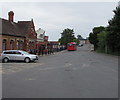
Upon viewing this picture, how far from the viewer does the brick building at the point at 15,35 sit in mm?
30125

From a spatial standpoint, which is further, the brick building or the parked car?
the brick building

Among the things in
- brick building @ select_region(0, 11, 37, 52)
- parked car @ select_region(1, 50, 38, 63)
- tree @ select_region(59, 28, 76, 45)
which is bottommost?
parked car @ select_region(1, 50, 38, 63)

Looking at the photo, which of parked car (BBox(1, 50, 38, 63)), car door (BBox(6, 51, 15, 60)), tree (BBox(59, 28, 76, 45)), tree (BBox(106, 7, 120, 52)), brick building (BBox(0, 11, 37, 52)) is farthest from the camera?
tree (BBox(59, 28, 76, 45))

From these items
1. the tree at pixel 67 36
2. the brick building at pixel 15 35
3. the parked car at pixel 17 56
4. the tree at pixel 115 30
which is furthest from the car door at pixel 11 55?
the tree at pixel 67 36

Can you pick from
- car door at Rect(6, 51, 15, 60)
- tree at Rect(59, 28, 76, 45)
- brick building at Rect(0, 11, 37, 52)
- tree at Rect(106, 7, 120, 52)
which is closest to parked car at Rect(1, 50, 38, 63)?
car door at Rect(6, 51, 15, 60)

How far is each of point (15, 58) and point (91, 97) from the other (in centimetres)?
1680

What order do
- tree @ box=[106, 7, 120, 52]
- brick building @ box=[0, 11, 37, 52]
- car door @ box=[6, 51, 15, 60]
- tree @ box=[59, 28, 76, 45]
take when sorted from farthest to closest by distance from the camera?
tree @ box=[59, 28, 76, 45]
tree @ box=[106, 7, 120, 52]
brick building @ box=[0, 11, 37, 52]
car door @ box=[6, 51, 15, 60]

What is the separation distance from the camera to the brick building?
30125 mm

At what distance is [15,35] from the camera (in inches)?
1310

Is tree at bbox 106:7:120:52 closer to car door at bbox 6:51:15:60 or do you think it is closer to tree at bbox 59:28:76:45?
car door at bbox 6:51:15:60

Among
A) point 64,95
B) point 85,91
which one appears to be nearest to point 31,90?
→ point 64,95

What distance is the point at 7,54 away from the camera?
21688 millimetres

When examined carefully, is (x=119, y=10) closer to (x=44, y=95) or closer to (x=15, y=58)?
(x=15, y=58)

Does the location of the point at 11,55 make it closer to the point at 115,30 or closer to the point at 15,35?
the point at 15,35
